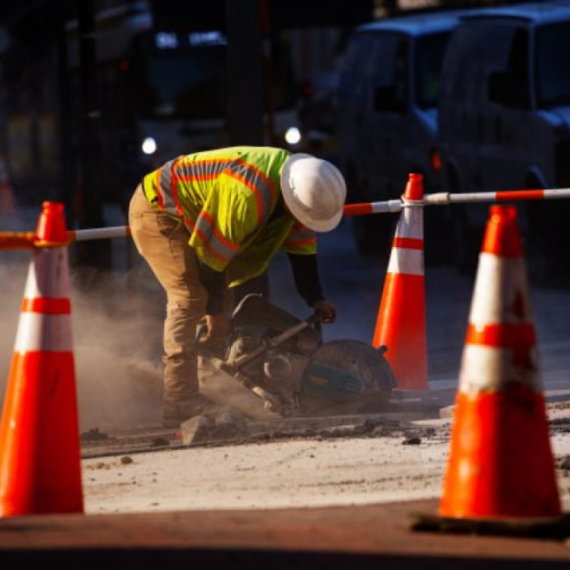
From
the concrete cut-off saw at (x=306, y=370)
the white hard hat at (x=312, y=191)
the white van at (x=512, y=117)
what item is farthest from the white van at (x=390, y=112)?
the white hard hat at (x=312, y=191)

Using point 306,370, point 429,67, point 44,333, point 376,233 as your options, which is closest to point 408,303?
point 306,370

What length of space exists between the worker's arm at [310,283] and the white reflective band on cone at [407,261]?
25.6 inches

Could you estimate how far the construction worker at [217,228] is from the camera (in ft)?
29.8

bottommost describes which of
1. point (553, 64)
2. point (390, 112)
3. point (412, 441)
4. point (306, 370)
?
point (412, 441)

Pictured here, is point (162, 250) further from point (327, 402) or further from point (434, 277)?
point (434, 277)

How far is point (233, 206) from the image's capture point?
909 cm

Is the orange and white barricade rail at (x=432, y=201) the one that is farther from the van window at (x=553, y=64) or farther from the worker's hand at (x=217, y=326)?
the van window at (x=553, y=64)

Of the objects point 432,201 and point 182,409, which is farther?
point 432,201

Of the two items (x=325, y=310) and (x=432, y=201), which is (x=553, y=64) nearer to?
(x=432, y=201)

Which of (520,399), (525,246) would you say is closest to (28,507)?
(520,399)

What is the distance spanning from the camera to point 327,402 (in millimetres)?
9547

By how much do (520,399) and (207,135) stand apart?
22366mm

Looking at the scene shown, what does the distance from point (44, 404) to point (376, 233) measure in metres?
13.2

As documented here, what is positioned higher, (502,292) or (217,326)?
(217,326)
